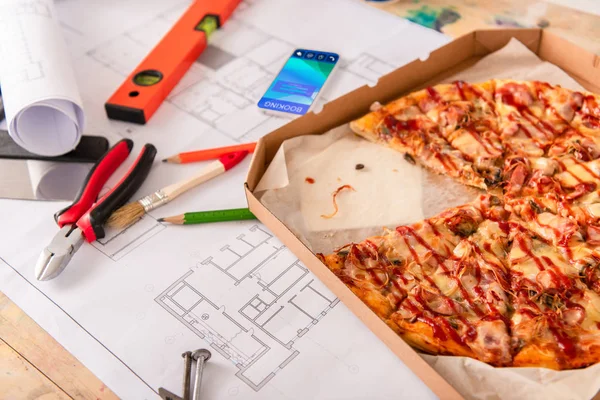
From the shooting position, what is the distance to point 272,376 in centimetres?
140

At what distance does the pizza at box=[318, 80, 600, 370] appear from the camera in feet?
4.49

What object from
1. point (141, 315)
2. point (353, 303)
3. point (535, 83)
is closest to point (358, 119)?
point (535, 83)

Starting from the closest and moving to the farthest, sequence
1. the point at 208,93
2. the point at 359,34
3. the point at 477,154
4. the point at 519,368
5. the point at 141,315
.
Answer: the point at 519,368 → the point at 141,315 → the point at 477,154 → the point at 208,93 → the point at 359,34

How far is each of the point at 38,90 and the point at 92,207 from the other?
37 centimetres

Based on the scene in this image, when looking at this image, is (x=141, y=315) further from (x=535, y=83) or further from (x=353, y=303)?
(x=535, y=83)

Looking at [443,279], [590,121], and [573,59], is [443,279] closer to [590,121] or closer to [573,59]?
[590,121]

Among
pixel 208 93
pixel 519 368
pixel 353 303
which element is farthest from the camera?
pixel 208 93

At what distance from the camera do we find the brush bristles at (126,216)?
5.59 feet

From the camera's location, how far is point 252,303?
5.04 ft

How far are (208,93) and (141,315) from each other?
0.87 metres

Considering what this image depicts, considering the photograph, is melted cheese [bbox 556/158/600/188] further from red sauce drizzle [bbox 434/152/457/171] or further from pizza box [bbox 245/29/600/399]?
pizza box [bbox 245/29/600/399]

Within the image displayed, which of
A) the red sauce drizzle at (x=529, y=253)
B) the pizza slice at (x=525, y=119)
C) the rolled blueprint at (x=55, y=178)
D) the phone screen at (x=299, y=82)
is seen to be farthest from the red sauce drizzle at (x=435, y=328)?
the rolled blueprint at (x=55, y=178)

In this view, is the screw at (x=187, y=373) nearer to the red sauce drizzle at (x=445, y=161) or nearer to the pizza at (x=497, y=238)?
the pizza at (x=497, y=238)

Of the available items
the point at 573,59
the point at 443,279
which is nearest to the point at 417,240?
the point at 443,279
